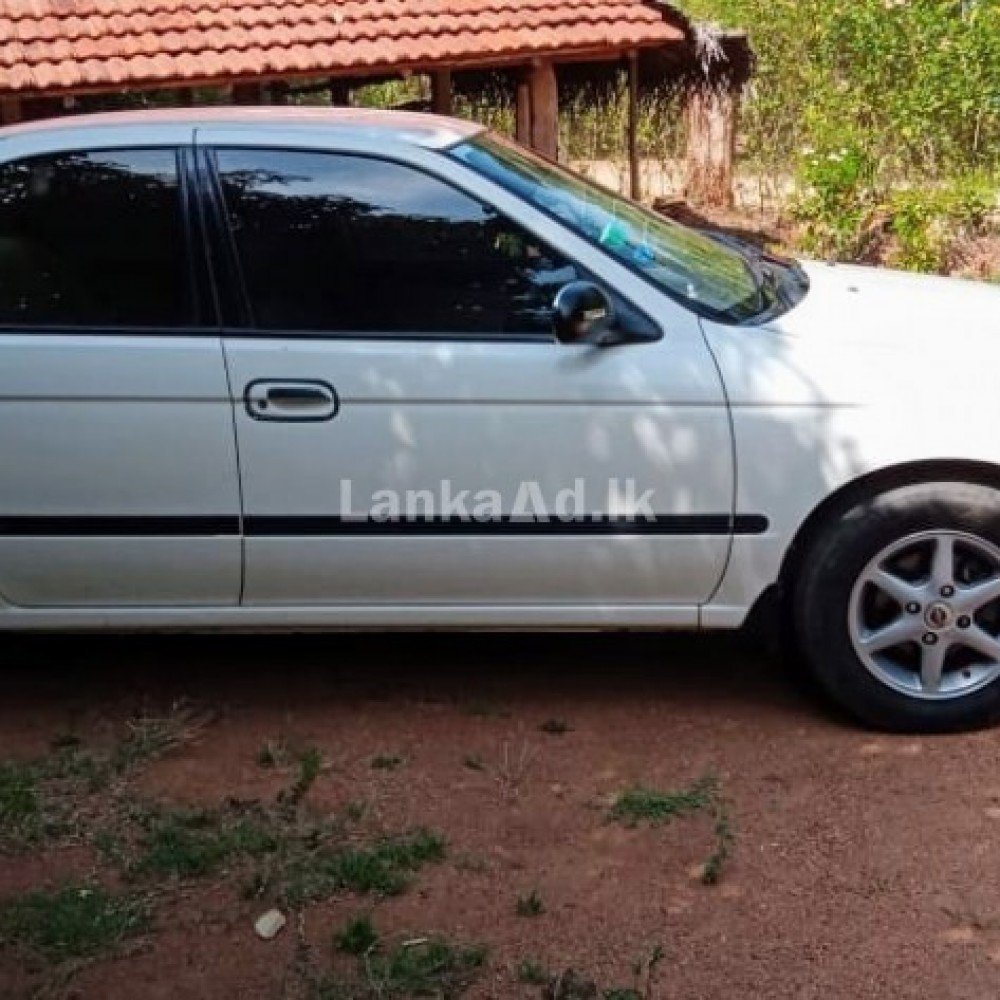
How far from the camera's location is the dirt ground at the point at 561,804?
311 cm

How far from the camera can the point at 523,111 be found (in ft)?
38.8

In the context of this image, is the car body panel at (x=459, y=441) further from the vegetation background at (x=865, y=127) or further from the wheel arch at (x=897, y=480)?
the vegetation background at (x=865, y=127)

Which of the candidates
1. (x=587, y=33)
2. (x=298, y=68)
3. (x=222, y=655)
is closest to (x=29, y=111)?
(x=298, y=68)

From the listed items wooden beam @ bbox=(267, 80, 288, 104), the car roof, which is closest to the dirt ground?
the car roof

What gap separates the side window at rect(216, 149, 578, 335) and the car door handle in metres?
0.17

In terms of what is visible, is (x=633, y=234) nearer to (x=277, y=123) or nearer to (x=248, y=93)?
(x=277, y=123)

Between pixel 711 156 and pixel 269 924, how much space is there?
1353 centimetres

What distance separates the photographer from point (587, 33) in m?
10.4

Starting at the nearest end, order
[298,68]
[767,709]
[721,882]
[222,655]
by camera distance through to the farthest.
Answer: [721,882] → [767,709] → [222,655] → [298,68]

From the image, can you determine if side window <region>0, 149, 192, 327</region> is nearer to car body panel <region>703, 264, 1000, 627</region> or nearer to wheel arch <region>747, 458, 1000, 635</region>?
car body panel <region>703, 264, 1000, 627</region>

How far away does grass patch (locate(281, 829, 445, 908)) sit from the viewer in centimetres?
338

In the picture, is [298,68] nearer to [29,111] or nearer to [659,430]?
[29,111]

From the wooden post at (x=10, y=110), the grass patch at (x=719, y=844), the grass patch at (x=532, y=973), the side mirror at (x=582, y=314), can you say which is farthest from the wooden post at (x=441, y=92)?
the grass patch at (x=532, y=973)

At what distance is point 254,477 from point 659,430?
1079 mm
